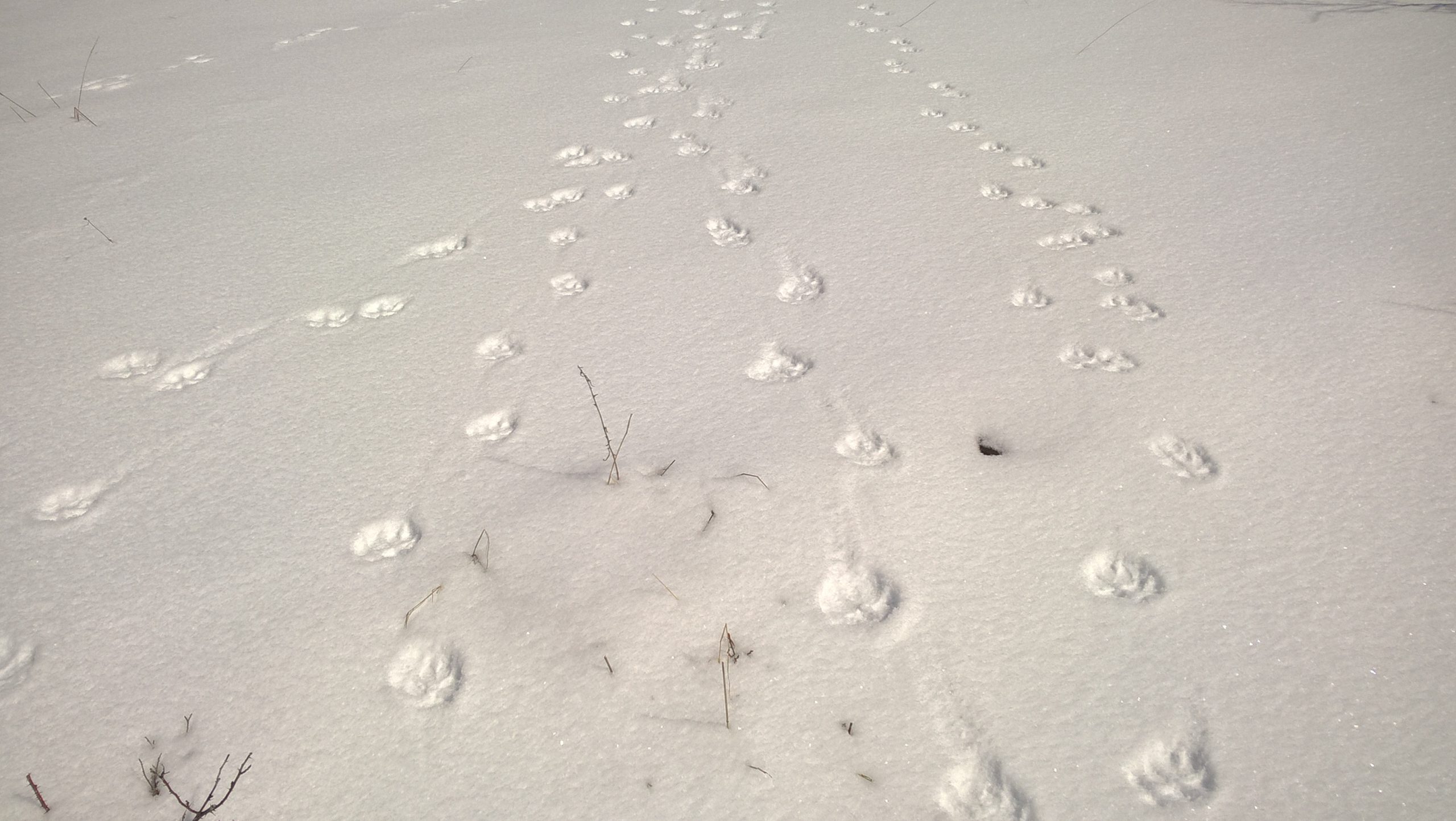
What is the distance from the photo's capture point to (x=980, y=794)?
759mm

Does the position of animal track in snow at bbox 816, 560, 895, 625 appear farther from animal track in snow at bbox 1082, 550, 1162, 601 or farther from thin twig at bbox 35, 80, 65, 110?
thin twig at bbox 35, 80, 65, 110

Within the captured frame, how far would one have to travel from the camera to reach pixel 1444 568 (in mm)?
911

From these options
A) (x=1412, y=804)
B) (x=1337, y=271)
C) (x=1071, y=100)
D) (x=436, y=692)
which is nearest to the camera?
(x=1412, y=804)

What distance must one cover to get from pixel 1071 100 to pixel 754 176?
111 centimetres

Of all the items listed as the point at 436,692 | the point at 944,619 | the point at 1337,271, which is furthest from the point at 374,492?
the point at 1337,271

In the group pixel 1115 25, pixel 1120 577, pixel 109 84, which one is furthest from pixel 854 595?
pixel 109 84

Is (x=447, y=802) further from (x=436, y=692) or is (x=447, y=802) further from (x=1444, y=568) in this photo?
(x=1444, y=568)

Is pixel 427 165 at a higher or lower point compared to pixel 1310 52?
lower

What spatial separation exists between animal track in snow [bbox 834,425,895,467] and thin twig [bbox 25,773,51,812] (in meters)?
1.04

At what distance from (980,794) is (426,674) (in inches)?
26.2

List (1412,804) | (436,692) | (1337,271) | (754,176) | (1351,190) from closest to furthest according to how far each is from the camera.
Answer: (1412,804) < (436,692) < (1337,271) < (1351,190) < (754,176)

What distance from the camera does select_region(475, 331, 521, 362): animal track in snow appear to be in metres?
1.42

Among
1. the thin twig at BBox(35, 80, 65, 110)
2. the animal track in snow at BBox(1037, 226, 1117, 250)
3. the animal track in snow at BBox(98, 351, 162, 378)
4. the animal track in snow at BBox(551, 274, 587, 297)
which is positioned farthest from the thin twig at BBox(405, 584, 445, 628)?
the thin twig at BBox(35, 80, 65, 110)

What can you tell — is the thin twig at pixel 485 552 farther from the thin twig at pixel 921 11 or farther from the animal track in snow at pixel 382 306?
the thin twig at pixel 921 11
